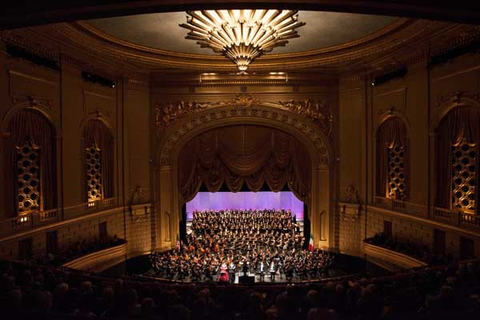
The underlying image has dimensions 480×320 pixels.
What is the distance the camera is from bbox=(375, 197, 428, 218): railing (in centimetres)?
1010

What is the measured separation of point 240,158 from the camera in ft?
46.0

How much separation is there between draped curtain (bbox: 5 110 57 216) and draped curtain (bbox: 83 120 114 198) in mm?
1524

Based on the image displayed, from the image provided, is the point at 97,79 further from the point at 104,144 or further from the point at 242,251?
the point at 242,251

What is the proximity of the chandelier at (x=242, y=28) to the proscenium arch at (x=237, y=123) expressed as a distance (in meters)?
5.37

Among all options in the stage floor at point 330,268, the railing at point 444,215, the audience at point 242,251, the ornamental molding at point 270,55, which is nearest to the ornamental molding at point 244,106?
the ornamental molding at point 270,55

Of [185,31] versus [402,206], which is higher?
[185,31]

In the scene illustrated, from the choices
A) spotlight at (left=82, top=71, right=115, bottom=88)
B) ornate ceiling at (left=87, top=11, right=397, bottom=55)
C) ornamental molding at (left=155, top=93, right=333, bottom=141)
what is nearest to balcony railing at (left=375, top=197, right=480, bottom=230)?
ornamental molding at (left=155, top=93, right=333, bottom=141)

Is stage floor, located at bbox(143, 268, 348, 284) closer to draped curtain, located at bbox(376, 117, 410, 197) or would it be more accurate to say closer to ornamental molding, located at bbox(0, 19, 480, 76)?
draped curtain, located at bbox(376, 117, 410, 197)

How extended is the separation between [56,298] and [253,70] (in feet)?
33.3

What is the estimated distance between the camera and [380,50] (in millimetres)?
10859

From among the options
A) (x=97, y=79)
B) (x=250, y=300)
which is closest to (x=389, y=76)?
(x=97, y=79)

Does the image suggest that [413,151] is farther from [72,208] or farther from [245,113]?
[72,208]

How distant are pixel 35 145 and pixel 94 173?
259 cm

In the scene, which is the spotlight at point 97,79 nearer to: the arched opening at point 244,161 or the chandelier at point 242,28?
the arched opening at point 244,161
